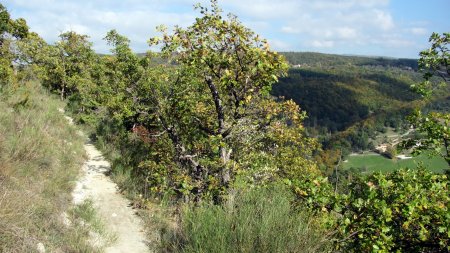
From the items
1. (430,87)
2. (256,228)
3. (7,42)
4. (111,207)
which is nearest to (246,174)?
(256,228)

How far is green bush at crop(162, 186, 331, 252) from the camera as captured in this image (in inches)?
171

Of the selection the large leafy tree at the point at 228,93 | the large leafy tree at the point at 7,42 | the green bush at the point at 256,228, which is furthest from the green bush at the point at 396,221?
the large leafy tree at the point at 7,42

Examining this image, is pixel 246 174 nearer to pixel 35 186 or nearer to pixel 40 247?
pixel 40 247

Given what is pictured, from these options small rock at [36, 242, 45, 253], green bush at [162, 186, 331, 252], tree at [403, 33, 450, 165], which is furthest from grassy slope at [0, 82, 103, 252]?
tree at [403, 33, 450, 165]

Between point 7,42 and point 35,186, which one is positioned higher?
point 7,42

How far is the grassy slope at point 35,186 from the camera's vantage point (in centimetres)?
516

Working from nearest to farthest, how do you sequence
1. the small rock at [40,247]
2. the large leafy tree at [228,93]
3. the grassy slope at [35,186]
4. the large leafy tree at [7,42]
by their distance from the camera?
1. the grassy slope at [35,186]
2. the small rock at [40,247]
3. the large leafy tree at [228,93]
4. the large leafy tree at [7,42]

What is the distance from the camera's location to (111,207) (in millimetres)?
9547

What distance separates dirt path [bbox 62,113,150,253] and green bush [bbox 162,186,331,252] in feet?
8.70

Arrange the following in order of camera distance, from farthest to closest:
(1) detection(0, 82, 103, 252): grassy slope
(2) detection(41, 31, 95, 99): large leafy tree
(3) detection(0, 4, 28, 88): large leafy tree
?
1. (2) detection(41, 31, 95, 99): large leafy tree
2. (3) detection(0, 4, 28, 88): large leafy tree
3. (1) detection(0, 82, 103, 252): grassy slope

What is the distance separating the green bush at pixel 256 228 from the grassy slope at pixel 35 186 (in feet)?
7.83

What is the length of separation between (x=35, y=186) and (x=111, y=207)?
256 cm

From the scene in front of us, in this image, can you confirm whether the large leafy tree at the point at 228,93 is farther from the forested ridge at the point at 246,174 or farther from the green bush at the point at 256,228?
the green bush at the point at 256,228

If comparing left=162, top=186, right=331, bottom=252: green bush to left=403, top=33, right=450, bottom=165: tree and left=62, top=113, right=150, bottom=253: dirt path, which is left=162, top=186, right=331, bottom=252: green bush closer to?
left=62, top=113, right=150, bottom=253: dirt path
